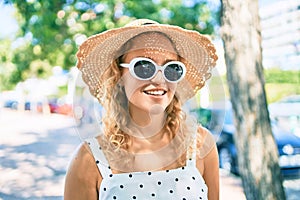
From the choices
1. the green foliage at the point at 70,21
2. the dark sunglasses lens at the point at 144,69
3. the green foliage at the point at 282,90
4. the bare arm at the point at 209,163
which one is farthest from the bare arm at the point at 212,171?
the green foliage at the point at 282,90

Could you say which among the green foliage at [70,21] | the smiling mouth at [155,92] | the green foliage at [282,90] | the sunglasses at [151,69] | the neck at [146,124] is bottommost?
the green foliage at [282,90]

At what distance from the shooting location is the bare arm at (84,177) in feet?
2.38

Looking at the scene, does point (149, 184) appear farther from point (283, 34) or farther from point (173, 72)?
point (283, 34)

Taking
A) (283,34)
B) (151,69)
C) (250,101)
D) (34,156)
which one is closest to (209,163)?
(151,69)

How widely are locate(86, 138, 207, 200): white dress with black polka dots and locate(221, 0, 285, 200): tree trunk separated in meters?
1.04

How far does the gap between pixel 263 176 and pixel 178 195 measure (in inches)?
44.1

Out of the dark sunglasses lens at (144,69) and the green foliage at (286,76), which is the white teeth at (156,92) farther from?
the green foliage at (286,76)

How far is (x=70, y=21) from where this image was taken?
2.38 meters

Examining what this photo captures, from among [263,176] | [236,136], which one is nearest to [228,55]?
[236,136]

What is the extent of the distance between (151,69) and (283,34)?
2196mm

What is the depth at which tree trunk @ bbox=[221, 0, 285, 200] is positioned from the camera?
5.54 ft

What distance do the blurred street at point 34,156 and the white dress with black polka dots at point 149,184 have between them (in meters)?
1.41

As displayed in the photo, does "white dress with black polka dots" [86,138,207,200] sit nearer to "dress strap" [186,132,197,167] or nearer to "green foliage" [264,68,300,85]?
"dress strap" [186,132,197,167]

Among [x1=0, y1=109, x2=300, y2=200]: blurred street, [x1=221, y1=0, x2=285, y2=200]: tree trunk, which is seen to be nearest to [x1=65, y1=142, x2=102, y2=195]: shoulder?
[x1=221, y1=0, x2=285, y2=200]: tree trunk
